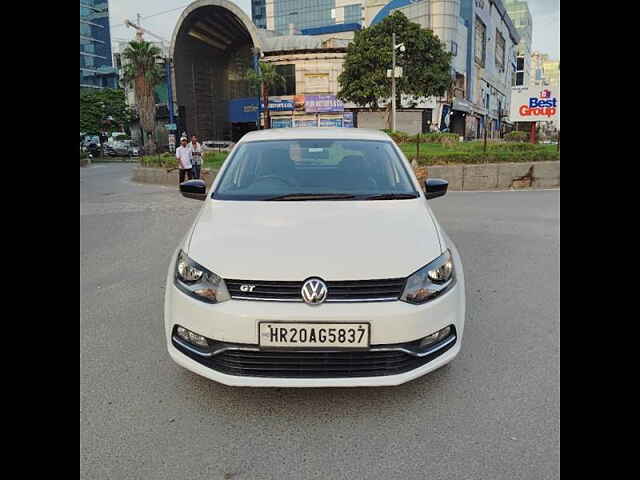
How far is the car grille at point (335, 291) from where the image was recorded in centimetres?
249

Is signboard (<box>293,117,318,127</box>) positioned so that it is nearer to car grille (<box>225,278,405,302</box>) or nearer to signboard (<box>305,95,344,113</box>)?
signboard (<box>305,95,344,113</box>)

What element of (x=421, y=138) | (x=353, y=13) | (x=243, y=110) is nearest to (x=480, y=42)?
(x=243, y=110)

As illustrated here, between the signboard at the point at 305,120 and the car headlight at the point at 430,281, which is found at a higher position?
the signboard at the point at 305,120

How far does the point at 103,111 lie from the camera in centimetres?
4678

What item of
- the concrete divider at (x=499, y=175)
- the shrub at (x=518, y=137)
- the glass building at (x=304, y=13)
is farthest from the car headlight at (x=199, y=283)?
the glass building at (x=304, y=13)

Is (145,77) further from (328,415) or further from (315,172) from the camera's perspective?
(328,415)

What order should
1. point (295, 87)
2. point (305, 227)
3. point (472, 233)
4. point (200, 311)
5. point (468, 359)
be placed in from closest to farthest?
point (200, 311)
point (305, 227)
point (468, 359)
point (472, 233)
point (295, 87)

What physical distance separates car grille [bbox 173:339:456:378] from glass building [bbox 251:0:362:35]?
87.2 m

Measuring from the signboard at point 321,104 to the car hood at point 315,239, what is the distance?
4371 cm

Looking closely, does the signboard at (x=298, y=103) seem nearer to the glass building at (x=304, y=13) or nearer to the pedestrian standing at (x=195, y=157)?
the pedestrian standing at (x=195, y=157)
